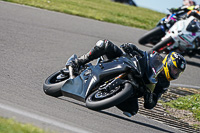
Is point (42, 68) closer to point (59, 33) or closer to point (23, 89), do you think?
point (23, 89)

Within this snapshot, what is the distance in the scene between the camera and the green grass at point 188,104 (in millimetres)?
7386

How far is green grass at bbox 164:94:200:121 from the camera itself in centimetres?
739

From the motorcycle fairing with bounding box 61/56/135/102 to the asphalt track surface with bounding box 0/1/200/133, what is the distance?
189mm

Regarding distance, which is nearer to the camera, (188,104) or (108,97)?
(108,97)

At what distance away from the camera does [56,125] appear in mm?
4555

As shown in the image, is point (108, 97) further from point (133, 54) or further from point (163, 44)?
point (163, 44)

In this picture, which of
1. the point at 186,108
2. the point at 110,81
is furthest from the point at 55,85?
the point at 186,108

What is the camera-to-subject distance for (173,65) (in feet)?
18.4

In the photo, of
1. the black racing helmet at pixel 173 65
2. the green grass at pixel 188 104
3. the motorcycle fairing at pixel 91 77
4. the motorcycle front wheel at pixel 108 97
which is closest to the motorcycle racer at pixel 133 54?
the black racing helmet at pixel 173 65

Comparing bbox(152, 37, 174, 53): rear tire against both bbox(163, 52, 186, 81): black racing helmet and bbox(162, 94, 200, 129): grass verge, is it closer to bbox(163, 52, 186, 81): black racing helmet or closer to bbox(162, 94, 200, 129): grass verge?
bbox(162, 94, 200, 129): grass verge

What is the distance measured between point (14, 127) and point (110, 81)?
5.94 ft

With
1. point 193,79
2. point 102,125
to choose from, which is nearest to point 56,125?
point 102,125

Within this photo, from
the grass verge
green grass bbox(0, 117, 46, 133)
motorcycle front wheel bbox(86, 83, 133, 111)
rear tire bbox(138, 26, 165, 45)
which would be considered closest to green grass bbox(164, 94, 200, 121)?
the grass verge

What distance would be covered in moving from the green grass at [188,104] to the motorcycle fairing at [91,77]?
210 centimetres
